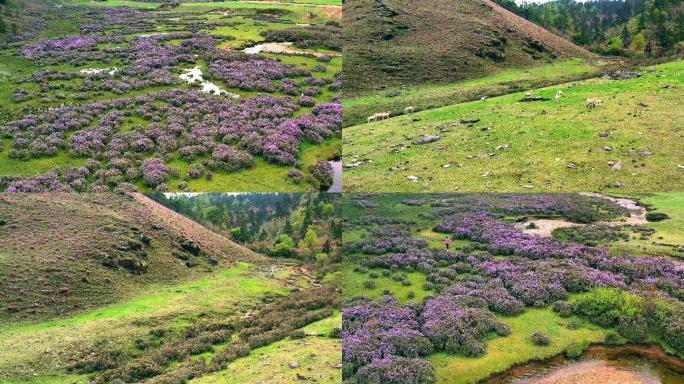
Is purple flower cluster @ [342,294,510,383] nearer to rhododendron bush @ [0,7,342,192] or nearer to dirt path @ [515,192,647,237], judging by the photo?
rhododendron bush @ [0,7,342,192]

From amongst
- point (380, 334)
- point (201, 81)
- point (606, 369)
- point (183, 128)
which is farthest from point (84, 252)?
point (606, 369)

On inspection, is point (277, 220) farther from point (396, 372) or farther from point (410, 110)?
point (396, 372)

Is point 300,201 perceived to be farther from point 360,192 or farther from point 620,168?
point 620,168

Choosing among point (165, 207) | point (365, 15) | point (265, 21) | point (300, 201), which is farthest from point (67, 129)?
point (365, 15)

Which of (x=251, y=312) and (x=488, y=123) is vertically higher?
(x=488, y=123)

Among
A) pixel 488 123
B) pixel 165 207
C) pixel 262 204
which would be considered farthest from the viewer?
pixel 262 204

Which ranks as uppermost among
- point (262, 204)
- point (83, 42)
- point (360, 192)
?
point (83, 42)
